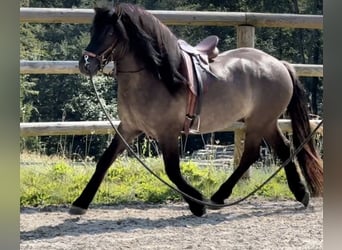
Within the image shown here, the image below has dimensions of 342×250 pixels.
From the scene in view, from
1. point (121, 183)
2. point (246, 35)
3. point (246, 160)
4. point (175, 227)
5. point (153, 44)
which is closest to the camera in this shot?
point (153, 44)

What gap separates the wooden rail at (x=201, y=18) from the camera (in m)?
2.96

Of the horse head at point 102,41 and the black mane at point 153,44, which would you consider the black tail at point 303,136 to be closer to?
the black mane at point 153,44

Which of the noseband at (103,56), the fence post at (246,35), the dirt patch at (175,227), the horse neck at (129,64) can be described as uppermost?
the fence post at (246,35)

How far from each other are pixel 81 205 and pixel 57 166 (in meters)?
0.40

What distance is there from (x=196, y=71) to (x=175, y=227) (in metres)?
0.77

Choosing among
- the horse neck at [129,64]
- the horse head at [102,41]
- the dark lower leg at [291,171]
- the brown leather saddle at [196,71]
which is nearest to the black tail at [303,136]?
the dark lower leg at [291,171]

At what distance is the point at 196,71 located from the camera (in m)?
2.89

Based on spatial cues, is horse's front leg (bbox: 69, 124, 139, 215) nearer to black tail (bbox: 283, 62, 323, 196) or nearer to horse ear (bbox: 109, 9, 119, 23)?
horse ear (bbox: 109, 9, 119, 23)

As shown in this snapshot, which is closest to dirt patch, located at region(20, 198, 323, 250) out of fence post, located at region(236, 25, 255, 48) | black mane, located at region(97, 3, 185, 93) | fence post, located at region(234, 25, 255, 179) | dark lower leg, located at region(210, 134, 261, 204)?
dark lower leg, located at region(210, 134, 261, 204)

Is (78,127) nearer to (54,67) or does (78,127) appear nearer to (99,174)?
(54,67)

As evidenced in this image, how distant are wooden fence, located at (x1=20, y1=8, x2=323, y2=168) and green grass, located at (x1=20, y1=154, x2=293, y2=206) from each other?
178mm

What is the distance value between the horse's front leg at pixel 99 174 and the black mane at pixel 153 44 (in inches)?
13.1

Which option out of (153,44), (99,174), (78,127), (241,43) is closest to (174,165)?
(99,174)
